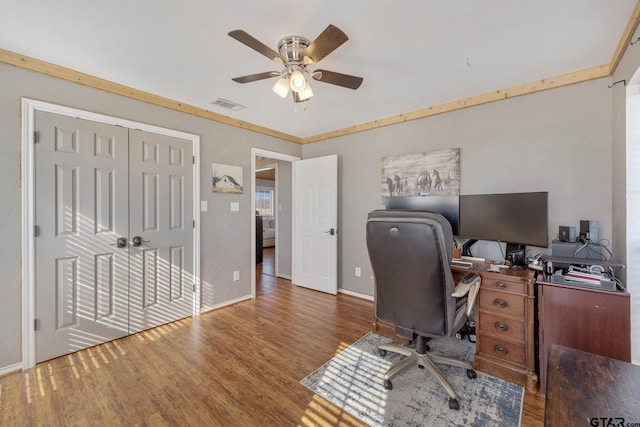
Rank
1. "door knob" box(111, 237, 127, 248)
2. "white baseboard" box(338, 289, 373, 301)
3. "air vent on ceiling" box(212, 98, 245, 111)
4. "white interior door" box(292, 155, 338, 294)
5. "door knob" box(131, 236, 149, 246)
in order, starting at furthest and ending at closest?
"white interior door" box(292, 155, 338, 294)
"white baseboard" box(338, 289, 373, 301)
"air vent on ceiling" box(212, 98, 245, 111)
"door knob" box(131, 236, 149, 246)
"door knob" box(111, 237, 127, 248)

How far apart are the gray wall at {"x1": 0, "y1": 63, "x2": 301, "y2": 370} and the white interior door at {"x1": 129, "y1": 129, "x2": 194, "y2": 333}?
19cm

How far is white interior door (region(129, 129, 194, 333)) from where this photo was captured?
2.62 metres

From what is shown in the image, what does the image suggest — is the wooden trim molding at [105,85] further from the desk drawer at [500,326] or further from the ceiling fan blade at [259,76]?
the desk drawer at [500,326]

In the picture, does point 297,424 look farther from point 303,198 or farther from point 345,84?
point 303,198

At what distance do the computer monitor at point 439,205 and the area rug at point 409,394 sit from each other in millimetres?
1230

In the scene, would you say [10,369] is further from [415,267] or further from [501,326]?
[501,326]

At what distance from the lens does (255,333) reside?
2631 millimetres

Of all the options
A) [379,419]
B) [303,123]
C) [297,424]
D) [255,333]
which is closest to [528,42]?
[303,123]

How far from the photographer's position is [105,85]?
2412mm

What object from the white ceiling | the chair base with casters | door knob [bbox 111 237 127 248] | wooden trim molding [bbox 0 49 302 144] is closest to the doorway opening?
wooden trim molding [bbox 0 49 302 144]

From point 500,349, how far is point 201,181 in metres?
3.29

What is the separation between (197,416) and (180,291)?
5.39 ft

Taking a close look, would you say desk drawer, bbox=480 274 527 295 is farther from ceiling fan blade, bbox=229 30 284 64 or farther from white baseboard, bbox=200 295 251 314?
white baseboard, bbox=200 295 251 314

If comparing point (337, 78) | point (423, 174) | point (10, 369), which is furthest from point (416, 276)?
point (10, 369)
